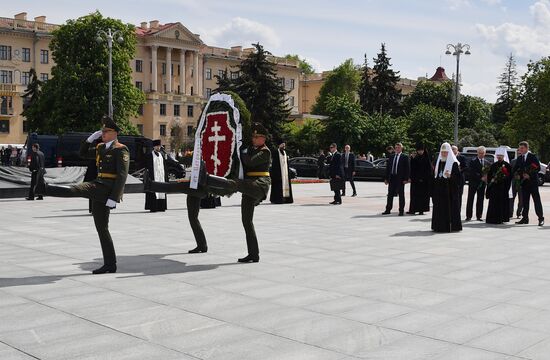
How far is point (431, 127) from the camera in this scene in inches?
2648

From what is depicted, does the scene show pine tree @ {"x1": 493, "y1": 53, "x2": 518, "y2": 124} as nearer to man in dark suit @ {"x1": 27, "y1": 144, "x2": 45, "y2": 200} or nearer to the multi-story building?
the multi-story building

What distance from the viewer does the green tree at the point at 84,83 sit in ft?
188

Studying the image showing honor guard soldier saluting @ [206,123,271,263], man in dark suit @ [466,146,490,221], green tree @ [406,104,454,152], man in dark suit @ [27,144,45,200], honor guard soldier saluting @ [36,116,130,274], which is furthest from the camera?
green tree @ [406,104,454,152]

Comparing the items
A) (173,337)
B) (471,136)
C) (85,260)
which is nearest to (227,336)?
(173,337)

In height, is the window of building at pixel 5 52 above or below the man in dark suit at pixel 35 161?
above

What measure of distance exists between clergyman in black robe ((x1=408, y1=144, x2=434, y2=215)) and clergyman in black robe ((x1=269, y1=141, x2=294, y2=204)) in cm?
395

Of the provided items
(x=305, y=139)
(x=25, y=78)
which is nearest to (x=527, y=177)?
(x=305, y=139)

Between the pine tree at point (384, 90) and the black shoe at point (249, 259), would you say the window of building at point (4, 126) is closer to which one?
the pine tree at point (384, 90)

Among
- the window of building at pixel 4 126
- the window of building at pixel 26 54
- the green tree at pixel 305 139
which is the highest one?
the window of building at pixel 26 54

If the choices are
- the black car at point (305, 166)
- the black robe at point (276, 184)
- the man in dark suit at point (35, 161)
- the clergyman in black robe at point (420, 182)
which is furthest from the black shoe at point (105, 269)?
the black car at point (305, 166)

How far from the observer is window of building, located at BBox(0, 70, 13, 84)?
86.2 metres

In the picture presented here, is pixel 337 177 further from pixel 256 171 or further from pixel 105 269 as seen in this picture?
pixel 105 269

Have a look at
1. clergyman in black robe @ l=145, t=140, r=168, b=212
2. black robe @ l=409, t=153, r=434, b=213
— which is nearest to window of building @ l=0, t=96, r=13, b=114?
clergyman in black robe @ l=145, t=140, r=168, b=212

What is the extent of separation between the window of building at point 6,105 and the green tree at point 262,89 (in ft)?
111
